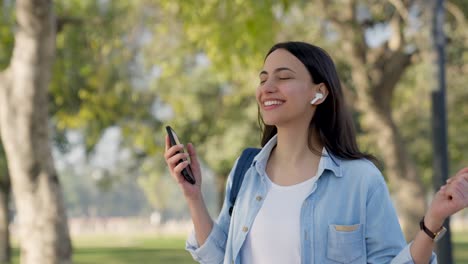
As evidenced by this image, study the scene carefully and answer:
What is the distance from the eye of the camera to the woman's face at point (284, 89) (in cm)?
361

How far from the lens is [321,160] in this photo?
3.57 metres

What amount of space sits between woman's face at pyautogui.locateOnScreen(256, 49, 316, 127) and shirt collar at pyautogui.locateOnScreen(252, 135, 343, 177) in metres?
0.13

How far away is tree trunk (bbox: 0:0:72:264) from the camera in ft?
39.3

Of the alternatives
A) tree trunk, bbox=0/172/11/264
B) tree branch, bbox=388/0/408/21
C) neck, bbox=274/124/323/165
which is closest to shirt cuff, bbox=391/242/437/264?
neck, bbox=274/124/323/165

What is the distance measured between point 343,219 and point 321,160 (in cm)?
24

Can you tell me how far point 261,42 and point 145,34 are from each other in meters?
6.78

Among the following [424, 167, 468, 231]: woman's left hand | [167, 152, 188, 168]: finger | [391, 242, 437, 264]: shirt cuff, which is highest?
[167, 152, 188, 168]: finger

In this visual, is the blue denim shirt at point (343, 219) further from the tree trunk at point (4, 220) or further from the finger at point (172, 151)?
the tree trunk at point (4, 220)

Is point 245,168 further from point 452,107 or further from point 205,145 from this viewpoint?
point 205,145

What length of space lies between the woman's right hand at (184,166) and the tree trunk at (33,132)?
8.46 m

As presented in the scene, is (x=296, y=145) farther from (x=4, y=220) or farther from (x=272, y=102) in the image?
(x=4, y=220)

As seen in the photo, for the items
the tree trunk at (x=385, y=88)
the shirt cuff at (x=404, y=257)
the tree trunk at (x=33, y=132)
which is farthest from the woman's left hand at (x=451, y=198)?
the tree trunk at (x=385, y=88)

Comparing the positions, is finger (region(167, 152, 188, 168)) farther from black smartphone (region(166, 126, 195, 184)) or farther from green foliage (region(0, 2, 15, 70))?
green foliage (region(0, 2, 15, 70))

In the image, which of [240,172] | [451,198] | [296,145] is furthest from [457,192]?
[240,172]
